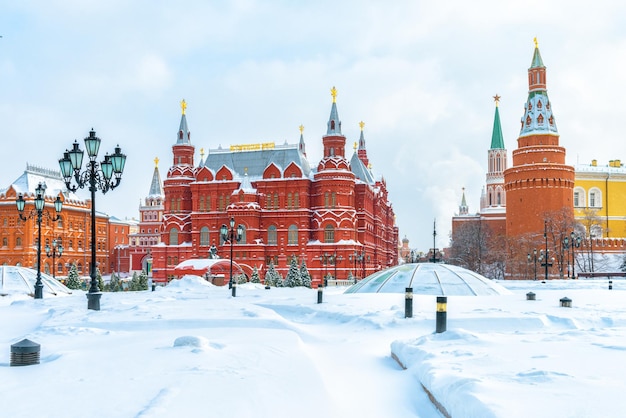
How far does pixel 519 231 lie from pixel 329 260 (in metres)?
23.3

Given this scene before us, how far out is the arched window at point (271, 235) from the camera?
5872 centimetres

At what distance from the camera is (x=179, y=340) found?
830 centimetres

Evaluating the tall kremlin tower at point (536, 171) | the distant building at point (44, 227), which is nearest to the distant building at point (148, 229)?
the distant building at point (44, 227)

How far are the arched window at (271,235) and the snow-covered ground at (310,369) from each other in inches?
1823

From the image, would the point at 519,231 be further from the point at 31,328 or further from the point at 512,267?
the point at 31,328

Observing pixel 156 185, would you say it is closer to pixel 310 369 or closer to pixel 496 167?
pixel 496 167

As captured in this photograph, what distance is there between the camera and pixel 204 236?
197 ft

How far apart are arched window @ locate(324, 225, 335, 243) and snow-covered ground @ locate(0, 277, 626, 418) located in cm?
4397

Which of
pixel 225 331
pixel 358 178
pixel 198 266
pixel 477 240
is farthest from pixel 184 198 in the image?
pixel 225 331

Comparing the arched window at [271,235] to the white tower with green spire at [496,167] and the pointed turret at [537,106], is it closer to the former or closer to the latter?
the pointed turret at [537,106]

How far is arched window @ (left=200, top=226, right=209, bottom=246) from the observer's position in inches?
2350

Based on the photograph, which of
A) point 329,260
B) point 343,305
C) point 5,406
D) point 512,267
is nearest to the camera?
point 5,406

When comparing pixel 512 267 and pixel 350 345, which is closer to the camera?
pixel 350 345

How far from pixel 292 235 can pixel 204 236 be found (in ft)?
30.2
